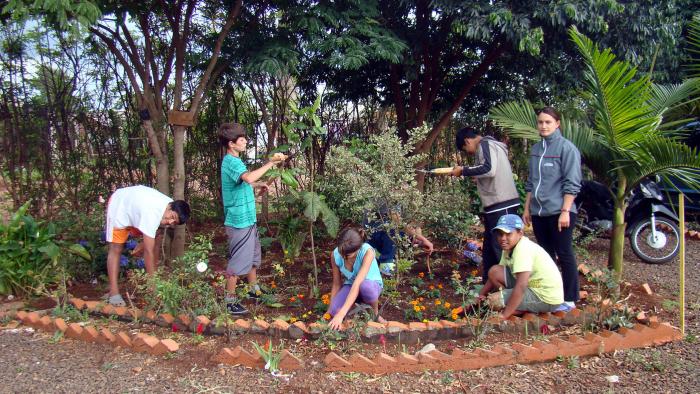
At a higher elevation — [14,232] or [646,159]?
[646,159]

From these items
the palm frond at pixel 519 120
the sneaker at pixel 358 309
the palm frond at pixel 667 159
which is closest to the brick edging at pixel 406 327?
the sneaker at pixel 358 309

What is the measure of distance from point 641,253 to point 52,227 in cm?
565

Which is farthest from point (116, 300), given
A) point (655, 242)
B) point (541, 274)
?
point (655, 242)

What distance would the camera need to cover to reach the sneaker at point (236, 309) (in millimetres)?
3744

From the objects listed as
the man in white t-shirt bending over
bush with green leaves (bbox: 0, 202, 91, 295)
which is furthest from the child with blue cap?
bush with green leaves (bbox: 0, 202, 91, 295)

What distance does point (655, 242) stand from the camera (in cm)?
536

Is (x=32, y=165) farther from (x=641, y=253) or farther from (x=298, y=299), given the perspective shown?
(x=641, y=253)

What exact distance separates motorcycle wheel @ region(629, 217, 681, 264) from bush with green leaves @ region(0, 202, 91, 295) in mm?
5376

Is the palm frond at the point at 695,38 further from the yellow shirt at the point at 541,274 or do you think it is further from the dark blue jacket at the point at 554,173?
the yellow shirt at the point at 541,274

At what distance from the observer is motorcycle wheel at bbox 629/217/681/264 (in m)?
5.35

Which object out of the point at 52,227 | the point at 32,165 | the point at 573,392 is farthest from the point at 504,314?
the point at 32,165

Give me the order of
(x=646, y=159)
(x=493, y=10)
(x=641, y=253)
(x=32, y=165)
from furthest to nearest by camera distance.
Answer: (x=32, y=165) → (x=641, y=253) → (x=493, y=10) → (x=646, y=159)

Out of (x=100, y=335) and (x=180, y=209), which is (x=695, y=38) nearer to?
(x=180, y=209)

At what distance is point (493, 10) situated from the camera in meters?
4.73
